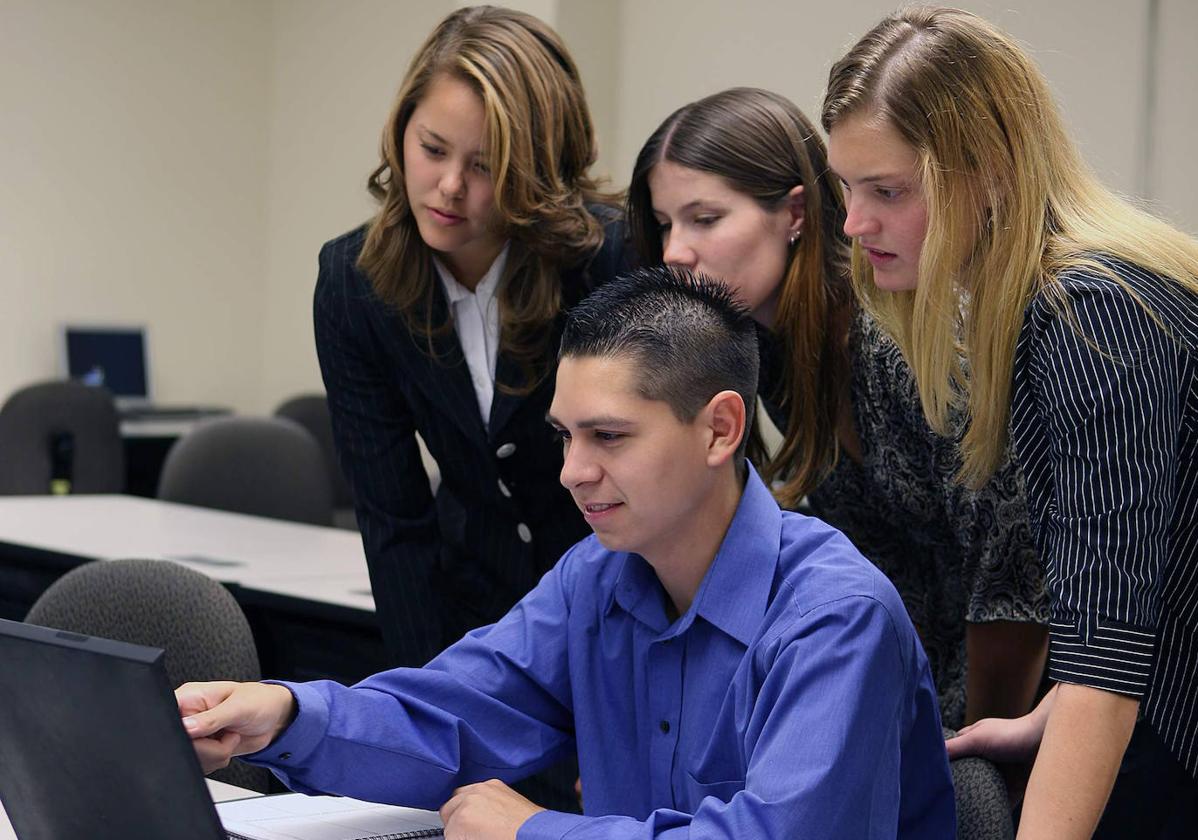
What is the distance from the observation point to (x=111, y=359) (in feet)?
18.4

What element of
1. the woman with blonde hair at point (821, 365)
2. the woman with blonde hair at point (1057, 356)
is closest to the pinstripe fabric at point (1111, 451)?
the woman with blonde hair at point (1057, 356)

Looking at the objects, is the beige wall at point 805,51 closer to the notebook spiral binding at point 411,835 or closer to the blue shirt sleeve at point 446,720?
the blue shirt sleeve at point 446,720

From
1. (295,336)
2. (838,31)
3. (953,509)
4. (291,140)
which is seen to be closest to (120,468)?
(295,336)

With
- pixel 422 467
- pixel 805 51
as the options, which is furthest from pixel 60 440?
pixel 422 467

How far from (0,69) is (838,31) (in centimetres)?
306

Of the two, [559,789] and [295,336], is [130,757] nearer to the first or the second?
[559,789]

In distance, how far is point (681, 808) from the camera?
1332 millimetres

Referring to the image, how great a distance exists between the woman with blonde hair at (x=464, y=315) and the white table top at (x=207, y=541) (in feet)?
1.28

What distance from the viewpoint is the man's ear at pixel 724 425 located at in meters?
1.35

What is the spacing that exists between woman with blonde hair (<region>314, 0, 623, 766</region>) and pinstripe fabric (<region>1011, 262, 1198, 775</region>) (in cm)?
76

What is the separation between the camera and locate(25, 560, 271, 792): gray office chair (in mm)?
1816

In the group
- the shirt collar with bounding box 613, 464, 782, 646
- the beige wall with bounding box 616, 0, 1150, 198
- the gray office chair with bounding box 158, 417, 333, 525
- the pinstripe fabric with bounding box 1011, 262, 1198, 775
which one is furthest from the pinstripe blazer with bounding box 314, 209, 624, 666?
the gray office chair with bounding box 158, 417, 333, 525

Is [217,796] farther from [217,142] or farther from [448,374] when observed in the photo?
[217,142]

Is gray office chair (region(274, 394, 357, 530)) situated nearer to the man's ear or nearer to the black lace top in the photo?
the black lace top
